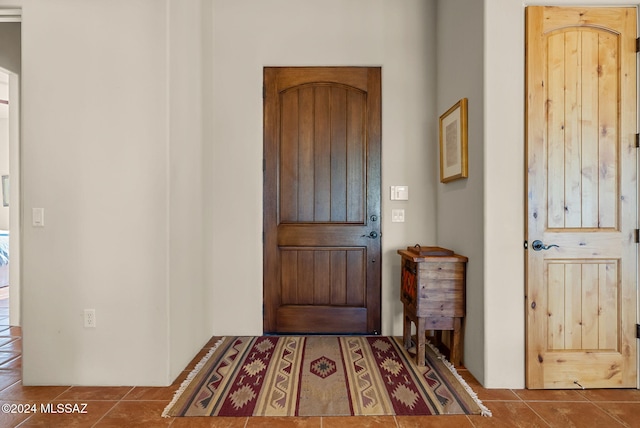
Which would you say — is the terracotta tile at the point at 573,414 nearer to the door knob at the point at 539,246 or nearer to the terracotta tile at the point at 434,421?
the terracotta tile at the point at 434,421

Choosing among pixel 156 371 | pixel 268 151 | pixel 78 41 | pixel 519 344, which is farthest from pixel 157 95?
pixel 519 344

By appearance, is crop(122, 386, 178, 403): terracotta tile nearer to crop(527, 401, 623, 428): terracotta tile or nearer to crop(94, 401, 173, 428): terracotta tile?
crop(94, 401, 173, 428): terracotta tile

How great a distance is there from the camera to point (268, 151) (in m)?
3.05

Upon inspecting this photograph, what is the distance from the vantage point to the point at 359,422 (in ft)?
5.86

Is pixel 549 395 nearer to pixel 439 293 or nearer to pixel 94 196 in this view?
pixel 439 293

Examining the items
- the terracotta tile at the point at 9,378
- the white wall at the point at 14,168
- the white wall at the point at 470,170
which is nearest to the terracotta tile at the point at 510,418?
the white wall at the point at 470,170

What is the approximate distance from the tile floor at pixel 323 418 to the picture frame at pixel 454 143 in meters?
1.46

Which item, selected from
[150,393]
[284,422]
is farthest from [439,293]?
[150,393]

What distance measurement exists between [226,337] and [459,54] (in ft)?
9.82

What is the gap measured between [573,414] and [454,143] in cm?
183

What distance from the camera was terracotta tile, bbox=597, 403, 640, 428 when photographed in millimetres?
1800

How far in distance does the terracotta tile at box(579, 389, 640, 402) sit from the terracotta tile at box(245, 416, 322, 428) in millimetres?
1630

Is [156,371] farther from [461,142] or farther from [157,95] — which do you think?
[461,142]

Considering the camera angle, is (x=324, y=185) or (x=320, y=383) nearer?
(x=320, y=383)
